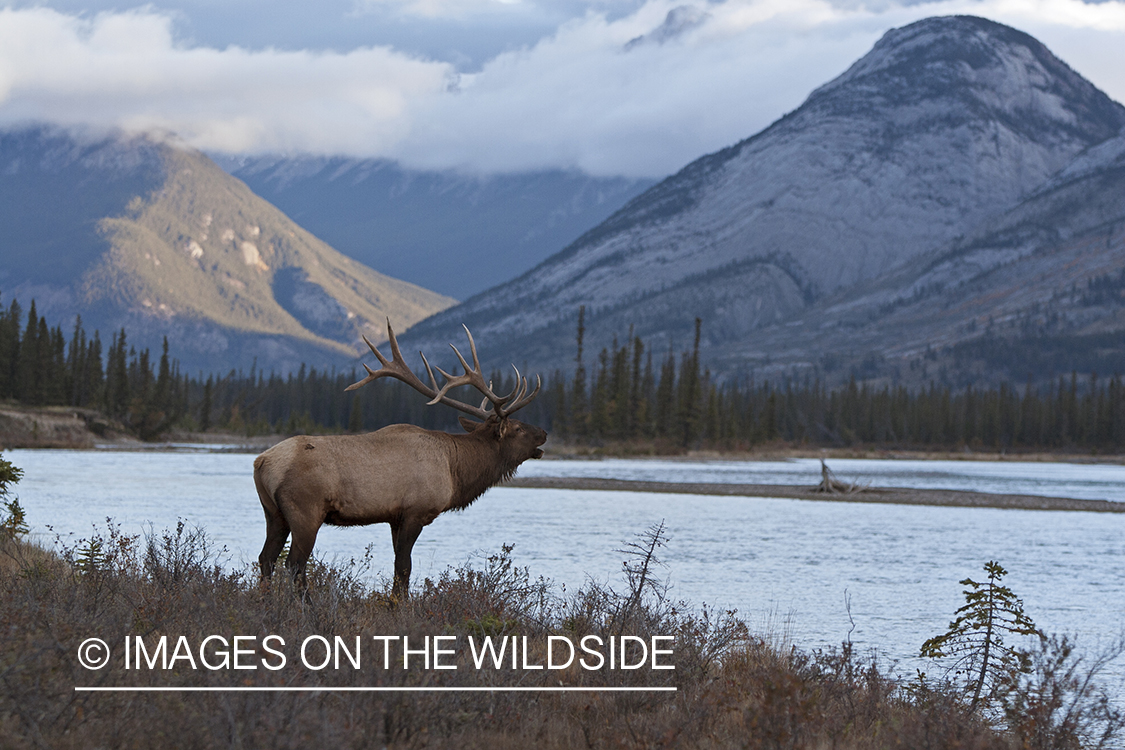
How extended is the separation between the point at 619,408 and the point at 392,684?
111 m

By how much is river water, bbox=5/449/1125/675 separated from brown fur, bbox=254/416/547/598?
115 inches

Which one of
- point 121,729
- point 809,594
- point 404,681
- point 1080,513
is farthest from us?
point 1080,513

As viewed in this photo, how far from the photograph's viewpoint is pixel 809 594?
2175cm

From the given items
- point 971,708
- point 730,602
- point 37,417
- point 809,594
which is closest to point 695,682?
point 971,708

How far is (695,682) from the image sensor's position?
1027cm

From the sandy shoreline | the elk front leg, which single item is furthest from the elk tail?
the sandy shoreline

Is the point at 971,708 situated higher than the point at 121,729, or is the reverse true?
the point at 121,729

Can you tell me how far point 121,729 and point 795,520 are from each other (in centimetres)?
3573

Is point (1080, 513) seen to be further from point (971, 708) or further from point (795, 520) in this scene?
point (971, 708)

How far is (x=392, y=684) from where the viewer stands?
318 inches

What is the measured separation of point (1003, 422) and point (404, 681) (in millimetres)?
161153

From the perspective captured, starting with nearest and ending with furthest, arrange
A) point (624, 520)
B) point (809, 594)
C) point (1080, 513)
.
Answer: point (809, 594)
point (624, 520)
point (1080, 513)

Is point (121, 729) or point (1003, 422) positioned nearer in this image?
point (121, 729)

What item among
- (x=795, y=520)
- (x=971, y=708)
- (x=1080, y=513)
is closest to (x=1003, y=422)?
(x=1080, y=513)
